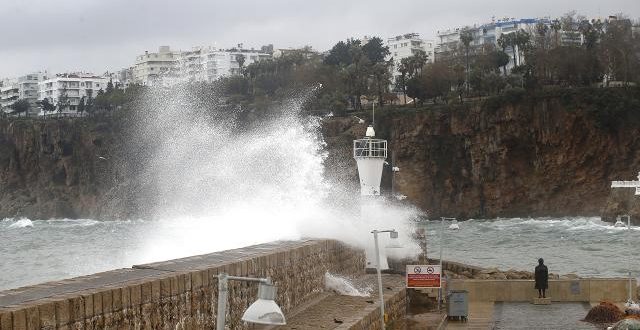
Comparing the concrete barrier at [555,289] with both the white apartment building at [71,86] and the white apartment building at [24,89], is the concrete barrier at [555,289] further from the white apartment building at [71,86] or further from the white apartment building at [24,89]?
the white apartment building at [24,89]

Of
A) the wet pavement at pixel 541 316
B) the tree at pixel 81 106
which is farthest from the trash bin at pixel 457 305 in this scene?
the tree at pixel 81 106

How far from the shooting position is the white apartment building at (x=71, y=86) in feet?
559

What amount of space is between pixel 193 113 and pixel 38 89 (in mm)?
87750

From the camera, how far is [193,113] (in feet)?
353

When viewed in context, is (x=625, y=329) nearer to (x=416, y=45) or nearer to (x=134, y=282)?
(x=134, y=282)

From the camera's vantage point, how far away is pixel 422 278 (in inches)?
754

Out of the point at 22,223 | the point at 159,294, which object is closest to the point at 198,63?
the point at 22,223

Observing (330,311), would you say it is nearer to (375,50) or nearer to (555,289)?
(555,289)

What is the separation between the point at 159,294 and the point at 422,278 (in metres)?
8.76

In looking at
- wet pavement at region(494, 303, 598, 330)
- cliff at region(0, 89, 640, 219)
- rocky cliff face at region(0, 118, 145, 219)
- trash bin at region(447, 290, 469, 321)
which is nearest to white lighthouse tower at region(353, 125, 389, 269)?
wet pavement at region(494, 303, 598, 330)

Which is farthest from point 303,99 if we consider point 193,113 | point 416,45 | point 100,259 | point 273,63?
point 416,45

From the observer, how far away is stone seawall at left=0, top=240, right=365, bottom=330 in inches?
372

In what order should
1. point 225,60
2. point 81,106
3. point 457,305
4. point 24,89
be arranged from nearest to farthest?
point 457,305 < point 81,106 < point 225,60 < point 24,89

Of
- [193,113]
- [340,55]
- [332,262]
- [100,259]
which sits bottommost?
[100,259]
